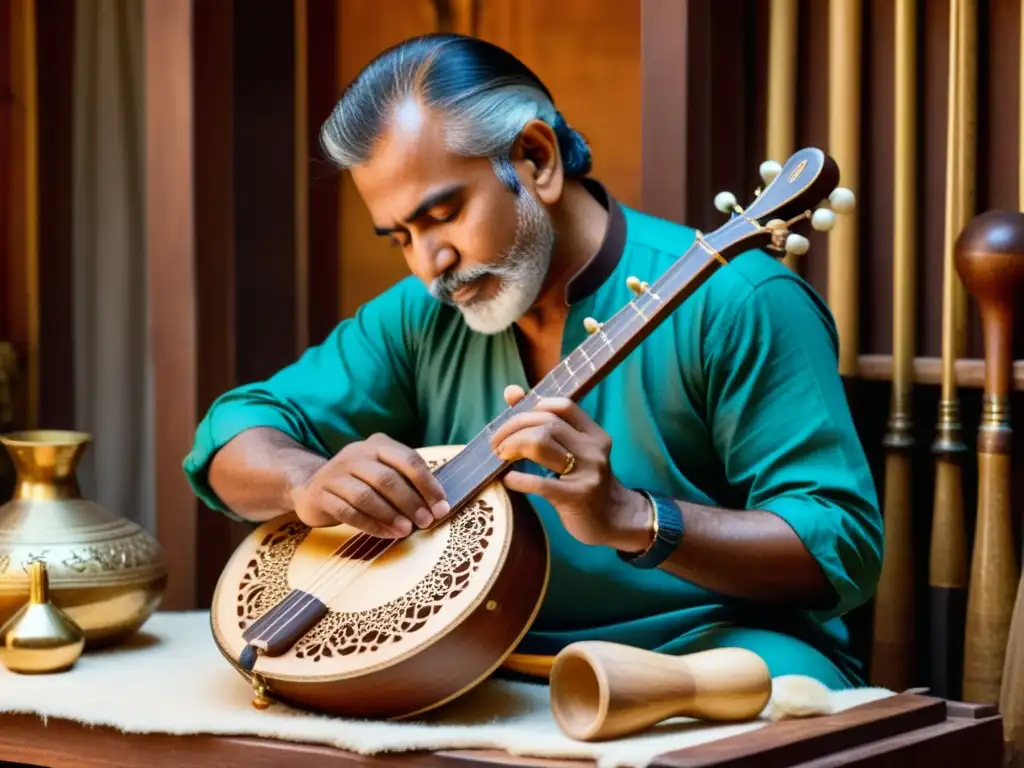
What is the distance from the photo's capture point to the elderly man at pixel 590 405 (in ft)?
6.41

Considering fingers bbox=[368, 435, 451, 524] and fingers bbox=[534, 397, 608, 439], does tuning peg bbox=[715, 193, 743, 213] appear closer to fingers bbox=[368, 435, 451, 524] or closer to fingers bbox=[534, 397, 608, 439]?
fingers bbox=[534, 397, 608, 439]

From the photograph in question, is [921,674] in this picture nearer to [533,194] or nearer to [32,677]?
[533,194]

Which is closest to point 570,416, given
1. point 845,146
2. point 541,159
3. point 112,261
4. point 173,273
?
point 541,159

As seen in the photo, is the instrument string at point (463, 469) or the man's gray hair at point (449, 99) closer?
the instrument string at point (463, 469)

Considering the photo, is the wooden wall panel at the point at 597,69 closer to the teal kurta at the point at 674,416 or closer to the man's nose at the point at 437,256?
the teal kurta at the point at 674,416

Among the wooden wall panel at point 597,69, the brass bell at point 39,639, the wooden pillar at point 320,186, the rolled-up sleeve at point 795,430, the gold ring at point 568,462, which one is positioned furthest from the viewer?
the wooden wall panel at point 597,69

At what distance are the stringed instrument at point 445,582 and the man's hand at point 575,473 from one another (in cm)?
12

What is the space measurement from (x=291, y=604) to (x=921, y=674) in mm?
1326

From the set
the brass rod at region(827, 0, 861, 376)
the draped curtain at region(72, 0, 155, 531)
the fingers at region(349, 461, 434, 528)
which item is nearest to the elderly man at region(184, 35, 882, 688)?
the fingers at region(349, 461, 434, 528)

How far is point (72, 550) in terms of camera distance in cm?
241

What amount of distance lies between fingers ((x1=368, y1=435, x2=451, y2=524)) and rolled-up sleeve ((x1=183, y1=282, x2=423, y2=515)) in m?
0.46

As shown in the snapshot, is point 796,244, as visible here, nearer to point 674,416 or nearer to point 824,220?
point 824,220

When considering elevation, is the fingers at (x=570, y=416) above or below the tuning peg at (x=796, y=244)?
below

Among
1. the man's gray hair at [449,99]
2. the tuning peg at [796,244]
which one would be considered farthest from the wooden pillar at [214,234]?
the tuning peg at [796,244]
